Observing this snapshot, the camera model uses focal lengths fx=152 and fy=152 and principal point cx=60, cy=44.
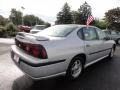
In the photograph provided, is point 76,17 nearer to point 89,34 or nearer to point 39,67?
point 89,34

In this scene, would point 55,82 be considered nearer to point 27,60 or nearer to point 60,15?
point 27,60

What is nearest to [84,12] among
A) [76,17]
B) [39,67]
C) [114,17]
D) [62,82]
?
[76,17]

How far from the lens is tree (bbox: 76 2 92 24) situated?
155ft

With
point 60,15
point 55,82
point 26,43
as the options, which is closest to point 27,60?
point 26,43

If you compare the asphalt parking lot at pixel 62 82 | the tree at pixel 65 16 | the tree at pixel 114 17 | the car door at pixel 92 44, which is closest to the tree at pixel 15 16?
the tree at pixel 65 16

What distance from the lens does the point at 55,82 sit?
12.7 feet

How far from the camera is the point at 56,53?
3.30 m

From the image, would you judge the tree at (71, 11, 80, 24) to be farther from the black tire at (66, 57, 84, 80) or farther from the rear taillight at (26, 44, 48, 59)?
the rear taillight at (26, 44, 48, 59)

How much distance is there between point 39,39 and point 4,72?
191 centimetres

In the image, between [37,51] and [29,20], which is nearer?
[37,51]

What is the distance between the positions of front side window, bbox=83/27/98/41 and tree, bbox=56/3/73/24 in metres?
45.7

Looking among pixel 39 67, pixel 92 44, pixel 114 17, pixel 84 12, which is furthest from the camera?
pixel 84 12

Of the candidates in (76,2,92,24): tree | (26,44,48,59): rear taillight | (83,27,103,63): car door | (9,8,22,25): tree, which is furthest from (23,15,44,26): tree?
(26,44,48,59): rear taillight

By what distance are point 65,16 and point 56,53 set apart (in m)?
50.1
